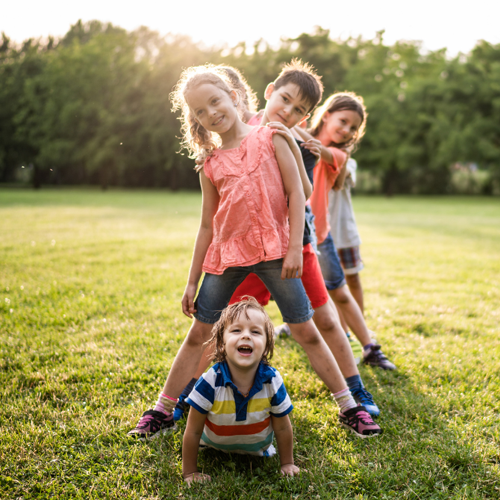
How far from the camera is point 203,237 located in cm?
253

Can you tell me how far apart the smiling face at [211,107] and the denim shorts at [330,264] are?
1.19 metres

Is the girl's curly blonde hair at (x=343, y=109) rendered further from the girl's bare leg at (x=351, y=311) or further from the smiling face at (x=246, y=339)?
the smiling face at (x=246, y=339)

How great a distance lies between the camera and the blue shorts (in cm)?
231

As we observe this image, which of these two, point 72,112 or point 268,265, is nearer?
point 268,265

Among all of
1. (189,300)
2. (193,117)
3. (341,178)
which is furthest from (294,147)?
(189,300)

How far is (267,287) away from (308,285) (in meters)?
0.33

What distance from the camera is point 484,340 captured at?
388 cm

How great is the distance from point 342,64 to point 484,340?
36783mm

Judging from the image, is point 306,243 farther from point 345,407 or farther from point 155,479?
point 155,479

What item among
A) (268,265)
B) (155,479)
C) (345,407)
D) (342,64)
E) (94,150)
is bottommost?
(155,479)

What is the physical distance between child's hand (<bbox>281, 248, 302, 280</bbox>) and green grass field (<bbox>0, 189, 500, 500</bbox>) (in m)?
0.91

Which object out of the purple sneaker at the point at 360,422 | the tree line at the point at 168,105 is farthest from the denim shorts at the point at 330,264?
the tree line at the point at 168,105

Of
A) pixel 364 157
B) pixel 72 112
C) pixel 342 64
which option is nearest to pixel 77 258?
pixel 72 112

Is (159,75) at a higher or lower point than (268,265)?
higher
